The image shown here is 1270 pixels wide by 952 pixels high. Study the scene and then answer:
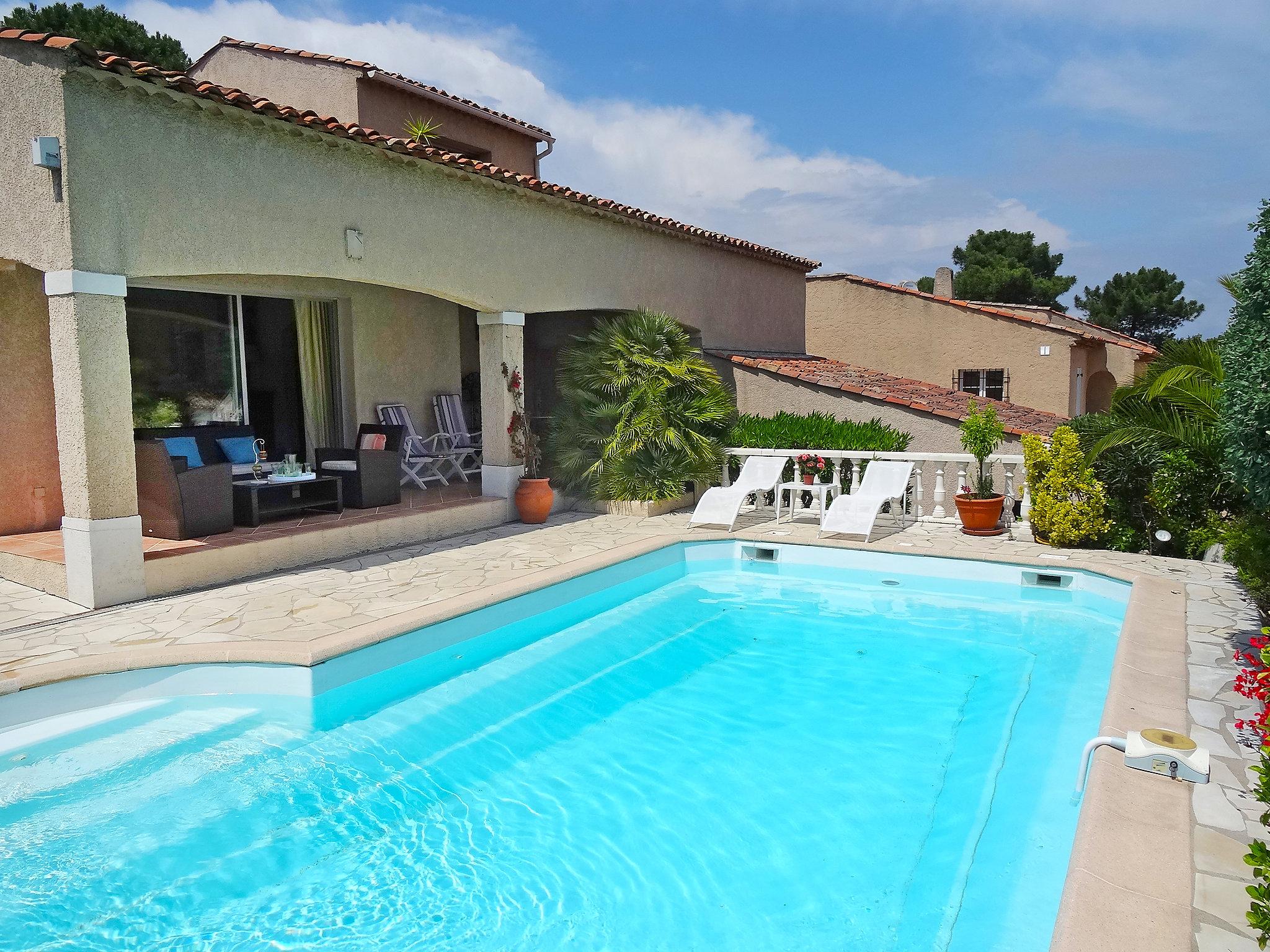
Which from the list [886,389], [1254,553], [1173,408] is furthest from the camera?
[886,389]

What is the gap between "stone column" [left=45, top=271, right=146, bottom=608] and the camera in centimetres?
693

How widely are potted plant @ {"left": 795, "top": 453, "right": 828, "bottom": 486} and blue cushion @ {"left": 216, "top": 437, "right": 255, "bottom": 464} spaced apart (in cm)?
748

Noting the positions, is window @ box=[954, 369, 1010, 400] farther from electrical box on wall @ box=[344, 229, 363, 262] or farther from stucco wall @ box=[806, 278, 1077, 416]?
electrical box on wall @ box=[344, 229, 363, 262]

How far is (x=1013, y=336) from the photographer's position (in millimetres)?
22719

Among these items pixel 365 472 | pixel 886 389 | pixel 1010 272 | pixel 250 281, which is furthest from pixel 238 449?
pixel 1010 272

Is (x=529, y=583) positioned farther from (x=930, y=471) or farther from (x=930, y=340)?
(x=930, y=340)

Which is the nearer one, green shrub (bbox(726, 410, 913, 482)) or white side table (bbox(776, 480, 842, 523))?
white side table (bbox(776, 480, 842, 523))

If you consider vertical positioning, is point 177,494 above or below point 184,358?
below

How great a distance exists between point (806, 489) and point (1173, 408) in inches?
185

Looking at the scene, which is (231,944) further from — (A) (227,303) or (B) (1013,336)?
(B) (1013,336)

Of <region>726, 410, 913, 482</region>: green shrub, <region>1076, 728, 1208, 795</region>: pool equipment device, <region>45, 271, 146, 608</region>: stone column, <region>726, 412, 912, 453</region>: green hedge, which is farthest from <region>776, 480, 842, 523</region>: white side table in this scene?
<region>45, 271, 146, 608</region>: stone column

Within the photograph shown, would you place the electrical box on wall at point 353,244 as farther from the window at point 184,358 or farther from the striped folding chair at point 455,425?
the striped folding chair at point 455,425

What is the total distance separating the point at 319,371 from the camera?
12.1 metres

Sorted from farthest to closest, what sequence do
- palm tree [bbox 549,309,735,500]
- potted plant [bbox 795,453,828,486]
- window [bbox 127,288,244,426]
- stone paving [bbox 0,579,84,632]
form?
palm tree [bbox 549,309,735,500] → potted plant [bbox 795,453,828,486] → window [bbox 127,288,244,426] → stone paving [bbox 0,579,84,632]
